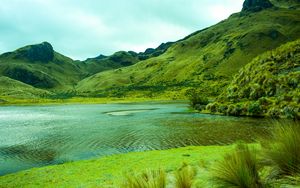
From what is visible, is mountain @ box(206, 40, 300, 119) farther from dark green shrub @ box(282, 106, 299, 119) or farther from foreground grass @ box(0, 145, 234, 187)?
foreground grass @ box(0, 145, 234, 187)

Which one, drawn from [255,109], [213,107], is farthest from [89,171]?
[213,107]

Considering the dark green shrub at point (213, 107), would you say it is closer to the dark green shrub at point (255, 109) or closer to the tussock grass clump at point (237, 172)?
the dark green shrub at point (255, 109)

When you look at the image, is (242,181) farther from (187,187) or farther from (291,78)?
(291,78)

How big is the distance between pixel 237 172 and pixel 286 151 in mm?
1405

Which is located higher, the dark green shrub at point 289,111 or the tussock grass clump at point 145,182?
the tussock grass clump at point 145,182

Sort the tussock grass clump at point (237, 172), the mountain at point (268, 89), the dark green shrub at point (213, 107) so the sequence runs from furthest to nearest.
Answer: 1. the dark green shrub at point (213, 107)
2. the mountain at point (268, 89)
3. the tussock grass clump at point (237, 172)

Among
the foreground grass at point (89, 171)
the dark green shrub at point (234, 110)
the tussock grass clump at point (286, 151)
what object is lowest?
the foreground grass at point (89, 171)

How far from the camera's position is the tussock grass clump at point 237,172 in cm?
673

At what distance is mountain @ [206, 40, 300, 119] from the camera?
6372cm

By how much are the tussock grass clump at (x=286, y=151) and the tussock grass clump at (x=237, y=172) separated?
628 millimetres

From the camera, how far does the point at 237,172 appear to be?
6.79m

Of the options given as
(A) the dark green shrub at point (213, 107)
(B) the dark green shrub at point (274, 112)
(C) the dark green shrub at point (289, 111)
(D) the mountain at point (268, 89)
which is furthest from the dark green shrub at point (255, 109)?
(A) the dark green shrub at point (213, 107)

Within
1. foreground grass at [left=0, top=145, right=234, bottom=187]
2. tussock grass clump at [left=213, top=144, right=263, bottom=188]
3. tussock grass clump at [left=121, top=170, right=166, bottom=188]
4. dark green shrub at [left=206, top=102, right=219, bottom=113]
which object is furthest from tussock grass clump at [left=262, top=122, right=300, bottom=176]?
dark green shrub at [left=206, top=102, right=219, bottom=113]

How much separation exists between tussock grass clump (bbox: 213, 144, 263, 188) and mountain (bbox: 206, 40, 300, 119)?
5326cm
